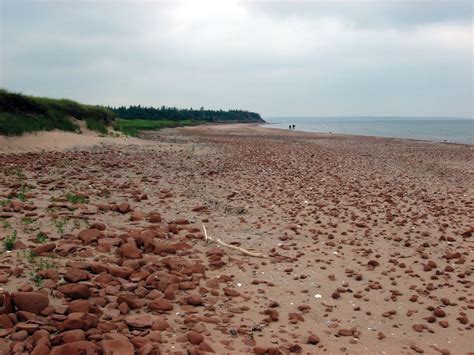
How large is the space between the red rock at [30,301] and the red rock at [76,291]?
1.03ft

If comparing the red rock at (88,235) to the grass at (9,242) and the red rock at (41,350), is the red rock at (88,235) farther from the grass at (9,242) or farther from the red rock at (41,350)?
the red rock at (41,350)

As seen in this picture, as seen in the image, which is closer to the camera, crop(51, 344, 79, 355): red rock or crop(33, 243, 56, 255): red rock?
crop(51, 344, 79, 355): red rock

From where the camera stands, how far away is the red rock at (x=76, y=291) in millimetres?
4582

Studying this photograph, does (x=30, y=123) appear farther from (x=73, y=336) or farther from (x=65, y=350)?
(x=65, y=350)

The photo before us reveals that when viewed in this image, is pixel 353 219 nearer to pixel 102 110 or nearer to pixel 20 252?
pixel 20 252

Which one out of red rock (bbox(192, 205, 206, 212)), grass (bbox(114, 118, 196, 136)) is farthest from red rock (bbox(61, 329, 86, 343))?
grass (bbox(114, 118, 196, 136))

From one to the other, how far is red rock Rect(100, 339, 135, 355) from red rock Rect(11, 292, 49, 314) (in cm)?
88

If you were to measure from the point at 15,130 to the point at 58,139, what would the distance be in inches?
80.9

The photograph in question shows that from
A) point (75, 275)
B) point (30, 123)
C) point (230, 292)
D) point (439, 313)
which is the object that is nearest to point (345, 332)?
point (439, 313)

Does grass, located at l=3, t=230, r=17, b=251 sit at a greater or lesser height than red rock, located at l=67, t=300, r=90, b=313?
greater

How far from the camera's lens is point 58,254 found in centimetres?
579

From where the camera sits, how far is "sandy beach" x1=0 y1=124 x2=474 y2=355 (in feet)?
14.0

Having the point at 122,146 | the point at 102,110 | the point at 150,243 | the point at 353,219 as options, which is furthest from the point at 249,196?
the point at 102,110

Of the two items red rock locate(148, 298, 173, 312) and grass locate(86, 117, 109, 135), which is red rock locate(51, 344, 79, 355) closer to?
red rock locate(148, 298, 173, 312)
